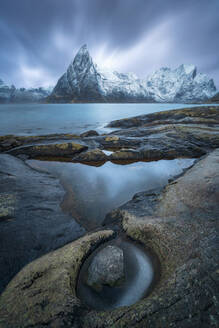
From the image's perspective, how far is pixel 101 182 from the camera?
5375 millimetres

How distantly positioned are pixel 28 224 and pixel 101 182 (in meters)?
2.75

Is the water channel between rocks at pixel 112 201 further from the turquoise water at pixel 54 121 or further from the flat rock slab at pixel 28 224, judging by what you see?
the turquoise water at pixel 54 121

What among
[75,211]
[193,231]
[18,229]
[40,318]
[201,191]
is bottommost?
[75,211]

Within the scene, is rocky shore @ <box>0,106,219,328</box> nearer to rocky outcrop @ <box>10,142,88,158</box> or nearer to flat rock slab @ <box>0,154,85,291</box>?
flat rock slab @ <box>0,154,85,291</box>

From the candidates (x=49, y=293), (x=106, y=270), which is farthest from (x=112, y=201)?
(x=49, y=293)

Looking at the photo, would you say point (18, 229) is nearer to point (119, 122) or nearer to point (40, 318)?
point (40, 318)

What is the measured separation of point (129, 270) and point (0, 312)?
5.30 ft

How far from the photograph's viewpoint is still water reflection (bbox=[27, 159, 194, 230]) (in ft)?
13.1

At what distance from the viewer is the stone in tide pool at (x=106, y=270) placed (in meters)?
1.96

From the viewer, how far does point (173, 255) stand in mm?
2131

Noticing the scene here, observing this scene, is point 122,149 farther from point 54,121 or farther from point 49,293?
point 54,121

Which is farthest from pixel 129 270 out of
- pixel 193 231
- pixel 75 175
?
pixel 75 175

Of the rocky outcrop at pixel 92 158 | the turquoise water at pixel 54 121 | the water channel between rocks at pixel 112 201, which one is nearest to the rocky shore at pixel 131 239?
the water channel between rocks at pixel 112 201

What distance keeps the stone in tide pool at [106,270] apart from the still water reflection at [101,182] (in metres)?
1.23
